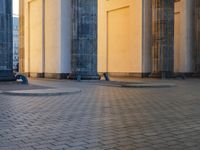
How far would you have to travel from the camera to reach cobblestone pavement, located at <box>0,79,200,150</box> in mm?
5078

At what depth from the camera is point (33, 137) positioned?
5520 millimetres

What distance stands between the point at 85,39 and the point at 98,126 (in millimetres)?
16471

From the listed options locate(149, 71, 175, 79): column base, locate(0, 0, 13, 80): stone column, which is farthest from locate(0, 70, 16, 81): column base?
locate(149, 71, 175, 79): column base

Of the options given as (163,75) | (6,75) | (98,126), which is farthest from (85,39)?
(98,126)

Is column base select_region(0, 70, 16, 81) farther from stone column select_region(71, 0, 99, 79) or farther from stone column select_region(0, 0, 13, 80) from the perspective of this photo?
stone column select_region(71, 0, 99, 79)

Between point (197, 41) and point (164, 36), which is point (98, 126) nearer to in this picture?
point (164, 36)

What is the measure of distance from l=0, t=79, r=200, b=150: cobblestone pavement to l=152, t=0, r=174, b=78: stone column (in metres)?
18.3

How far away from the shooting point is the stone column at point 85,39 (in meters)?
22.5

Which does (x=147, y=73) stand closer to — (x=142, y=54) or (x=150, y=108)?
(x=142, y=54)

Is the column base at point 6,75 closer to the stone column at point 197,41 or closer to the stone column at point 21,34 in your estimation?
the stone column at point 21,34

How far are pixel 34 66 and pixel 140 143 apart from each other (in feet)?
78.4

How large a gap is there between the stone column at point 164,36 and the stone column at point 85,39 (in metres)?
7.08

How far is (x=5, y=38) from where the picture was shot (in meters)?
17.5

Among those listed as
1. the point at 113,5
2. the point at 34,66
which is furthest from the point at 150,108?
the point at 113,5
